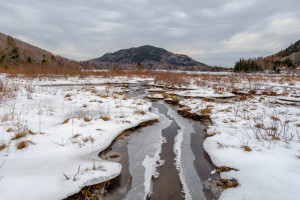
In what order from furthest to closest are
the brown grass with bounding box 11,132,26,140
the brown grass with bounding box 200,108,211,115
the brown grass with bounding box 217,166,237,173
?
the brown grass with bounding box 200,108,211,115, the brown grass with bounding box 11,132,26,140, the brown grass with bounding box 217,166,237,173

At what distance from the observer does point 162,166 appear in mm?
3453

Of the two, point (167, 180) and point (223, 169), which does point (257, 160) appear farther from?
point (167, 180)

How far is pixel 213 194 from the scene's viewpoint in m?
2.66

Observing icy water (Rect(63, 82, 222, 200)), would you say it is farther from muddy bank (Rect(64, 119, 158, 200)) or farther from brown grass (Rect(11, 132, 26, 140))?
brown grass (Rect(11, 132, 26, 140))

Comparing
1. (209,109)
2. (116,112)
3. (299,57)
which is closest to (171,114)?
(209,109)

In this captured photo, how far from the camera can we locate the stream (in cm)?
268

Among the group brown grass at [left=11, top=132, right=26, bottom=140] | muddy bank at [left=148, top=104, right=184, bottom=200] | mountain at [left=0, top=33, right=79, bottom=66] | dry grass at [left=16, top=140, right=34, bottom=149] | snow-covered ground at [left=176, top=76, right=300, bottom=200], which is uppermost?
mountain at [left=0, top=33, right=79, bottom=66]

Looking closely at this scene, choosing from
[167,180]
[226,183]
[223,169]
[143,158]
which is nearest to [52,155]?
[143,158]

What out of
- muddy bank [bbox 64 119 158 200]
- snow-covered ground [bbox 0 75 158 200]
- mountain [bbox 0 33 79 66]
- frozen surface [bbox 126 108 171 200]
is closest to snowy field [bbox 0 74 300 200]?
snow-covered ground [bbox 0 75 158 200]

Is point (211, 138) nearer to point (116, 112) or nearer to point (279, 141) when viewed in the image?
point (279, 141)

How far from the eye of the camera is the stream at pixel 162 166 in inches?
105

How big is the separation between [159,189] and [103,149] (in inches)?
76.5

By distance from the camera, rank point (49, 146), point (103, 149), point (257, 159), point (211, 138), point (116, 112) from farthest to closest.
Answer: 1. point (116, 112)
2. point (211, 138)
3. point (103, 149)
4. point (49, 146)
5. point (257, 159)

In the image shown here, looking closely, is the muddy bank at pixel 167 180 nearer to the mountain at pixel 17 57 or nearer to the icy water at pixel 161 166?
the icy water at pixel 161 166
